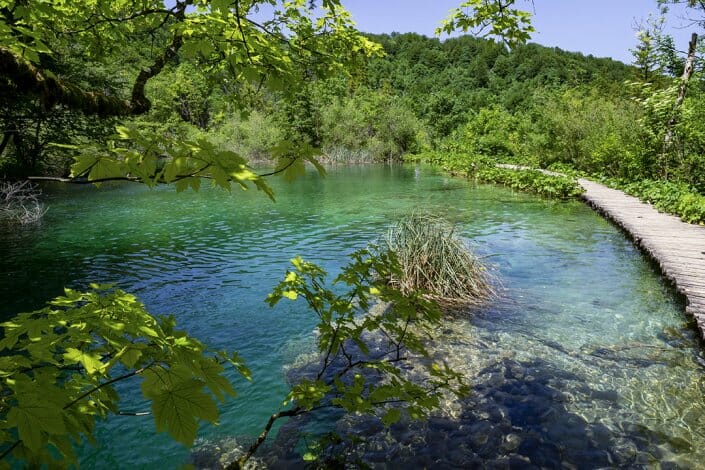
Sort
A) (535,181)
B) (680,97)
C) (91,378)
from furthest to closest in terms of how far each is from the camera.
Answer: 1. (535,181)
2. (680,97)
3. (91,378)

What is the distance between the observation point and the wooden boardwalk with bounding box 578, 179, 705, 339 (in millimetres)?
5752

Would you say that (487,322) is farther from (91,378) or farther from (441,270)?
(91,378)

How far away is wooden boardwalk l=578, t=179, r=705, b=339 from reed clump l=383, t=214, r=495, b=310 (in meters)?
2.56

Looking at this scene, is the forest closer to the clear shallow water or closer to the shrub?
the shrub

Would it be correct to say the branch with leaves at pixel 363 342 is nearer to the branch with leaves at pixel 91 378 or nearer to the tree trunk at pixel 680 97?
the branch with leaves at pixel 91 378

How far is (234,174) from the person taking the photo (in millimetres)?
1562

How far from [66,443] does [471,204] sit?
15.4 metres

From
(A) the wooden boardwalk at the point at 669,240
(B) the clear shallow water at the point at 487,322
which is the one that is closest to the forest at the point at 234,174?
(B) the clear shallow water at the point at 487,322

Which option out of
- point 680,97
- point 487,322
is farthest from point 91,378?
point 680,97

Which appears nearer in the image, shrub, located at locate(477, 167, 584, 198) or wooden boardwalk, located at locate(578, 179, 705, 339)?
wooden boardwalk, located at locate(578, 179, 705, 339)

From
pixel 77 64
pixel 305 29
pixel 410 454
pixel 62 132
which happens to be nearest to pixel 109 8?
pixel 305 29

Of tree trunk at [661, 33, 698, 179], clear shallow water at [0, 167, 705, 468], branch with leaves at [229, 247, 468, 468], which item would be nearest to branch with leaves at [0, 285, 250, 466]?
branch with leaves at [229, 247, 468, 468]

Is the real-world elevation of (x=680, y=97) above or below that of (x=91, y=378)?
above

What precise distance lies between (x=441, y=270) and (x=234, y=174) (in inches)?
215
